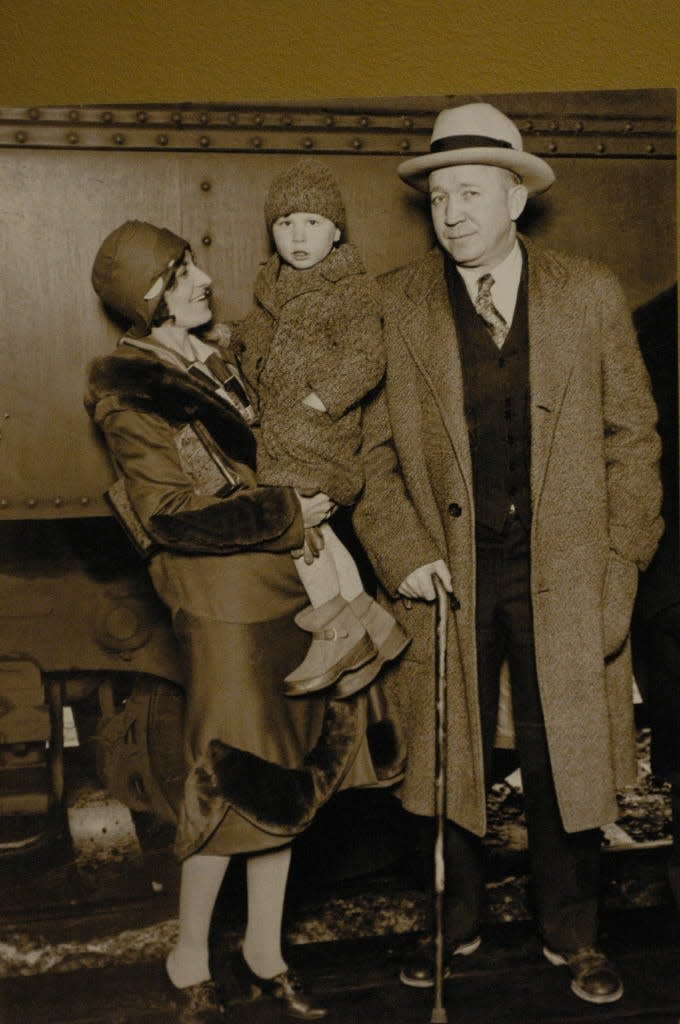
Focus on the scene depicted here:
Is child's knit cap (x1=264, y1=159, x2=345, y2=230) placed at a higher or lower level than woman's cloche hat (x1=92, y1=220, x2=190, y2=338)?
higher

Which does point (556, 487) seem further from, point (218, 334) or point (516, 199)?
point (218, 334)

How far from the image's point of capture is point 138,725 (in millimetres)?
2836

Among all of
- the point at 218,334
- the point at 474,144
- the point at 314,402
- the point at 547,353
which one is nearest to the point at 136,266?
the point at 218,334

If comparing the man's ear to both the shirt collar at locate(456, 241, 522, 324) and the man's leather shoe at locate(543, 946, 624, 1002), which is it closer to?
the shirt collar at locate(456, 241, 522, 324)

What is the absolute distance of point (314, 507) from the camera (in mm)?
2568

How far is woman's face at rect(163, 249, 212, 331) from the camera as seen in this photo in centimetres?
256

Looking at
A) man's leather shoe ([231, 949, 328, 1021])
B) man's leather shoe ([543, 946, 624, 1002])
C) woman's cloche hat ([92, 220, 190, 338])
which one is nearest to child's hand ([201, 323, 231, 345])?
woman's cloche hat ([92, 220, 190, 338])

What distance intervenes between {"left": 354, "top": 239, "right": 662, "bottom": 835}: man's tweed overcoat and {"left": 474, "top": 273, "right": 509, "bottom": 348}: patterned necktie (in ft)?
0.20

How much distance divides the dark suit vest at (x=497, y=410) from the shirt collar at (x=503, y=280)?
0.01 meters

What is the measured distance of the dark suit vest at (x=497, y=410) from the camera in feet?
8.59

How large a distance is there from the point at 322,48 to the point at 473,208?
46 cm

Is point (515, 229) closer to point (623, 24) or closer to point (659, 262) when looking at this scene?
point (659, 262)

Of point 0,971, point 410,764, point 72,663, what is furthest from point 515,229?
point 0,971

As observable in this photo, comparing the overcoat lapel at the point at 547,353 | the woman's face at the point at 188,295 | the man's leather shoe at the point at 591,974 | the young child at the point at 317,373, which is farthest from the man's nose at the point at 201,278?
the man's leather shoe at the point at 591,974
